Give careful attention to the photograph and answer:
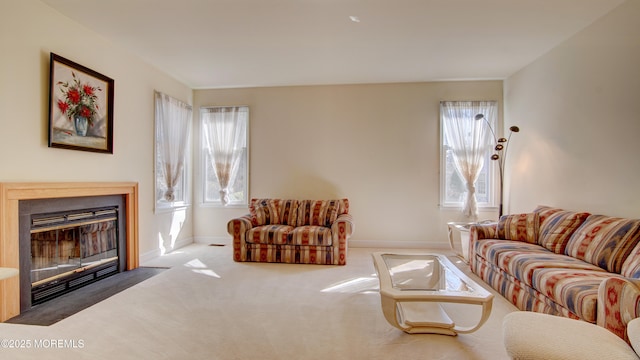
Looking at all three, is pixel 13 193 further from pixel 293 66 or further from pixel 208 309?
pixel 293 66

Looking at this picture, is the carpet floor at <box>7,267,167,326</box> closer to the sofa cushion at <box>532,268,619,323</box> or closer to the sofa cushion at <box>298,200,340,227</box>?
the sofa cushion at <box>298,200,340,227</box>

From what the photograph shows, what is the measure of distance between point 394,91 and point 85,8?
418 cm

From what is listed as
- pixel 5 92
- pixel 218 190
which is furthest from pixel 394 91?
pixel 5 92

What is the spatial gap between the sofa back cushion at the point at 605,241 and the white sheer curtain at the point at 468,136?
79.0 inches

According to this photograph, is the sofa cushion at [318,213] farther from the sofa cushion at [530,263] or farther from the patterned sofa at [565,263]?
the sofa cushion at [530,263]

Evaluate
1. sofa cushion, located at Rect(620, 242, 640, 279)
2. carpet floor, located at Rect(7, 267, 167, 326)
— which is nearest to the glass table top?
sofa cushion, located at Rect(620, 242, 640, 279)

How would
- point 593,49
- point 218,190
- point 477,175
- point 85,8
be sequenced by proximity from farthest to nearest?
point 218,190, point 477,175, point 593,49, point 85,8

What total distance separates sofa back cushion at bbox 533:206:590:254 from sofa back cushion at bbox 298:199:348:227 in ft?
8.17

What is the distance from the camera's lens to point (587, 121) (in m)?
3.12

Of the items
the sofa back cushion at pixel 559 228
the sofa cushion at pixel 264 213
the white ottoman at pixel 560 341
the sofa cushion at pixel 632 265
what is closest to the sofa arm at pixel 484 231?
the sofa back cushion at pixel 559 228

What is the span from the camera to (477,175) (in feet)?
15.7

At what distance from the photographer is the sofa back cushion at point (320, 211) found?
4.48m

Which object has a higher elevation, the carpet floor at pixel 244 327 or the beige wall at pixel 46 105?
the beige wall at pixel 46 105

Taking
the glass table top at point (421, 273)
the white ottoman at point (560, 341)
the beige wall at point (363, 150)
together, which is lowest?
the glass table top at point (421, 273)
